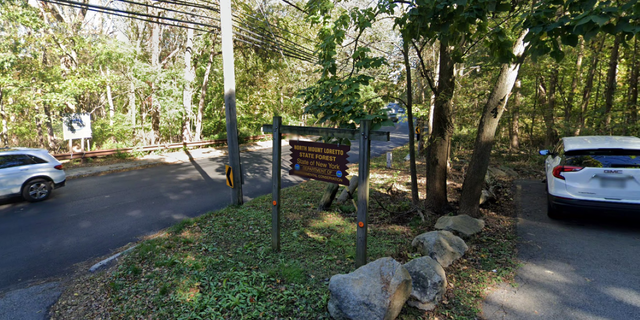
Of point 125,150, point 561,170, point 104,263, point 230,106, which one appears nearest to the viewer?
point 104,263

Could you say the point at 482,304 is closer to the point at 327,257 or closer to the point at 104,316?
the point at 327,257

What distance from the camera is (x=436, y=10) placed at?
462 centimetres

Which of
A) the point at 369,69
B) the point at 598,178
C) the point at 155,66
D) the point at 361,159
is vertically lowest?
the point at 598,178

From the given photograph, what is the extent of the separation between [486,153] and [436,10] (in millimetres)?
3111

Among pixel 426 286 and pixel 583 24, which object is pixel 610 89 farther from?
pixel 426 286

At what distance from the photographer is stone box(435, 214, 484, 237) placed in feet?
18.5

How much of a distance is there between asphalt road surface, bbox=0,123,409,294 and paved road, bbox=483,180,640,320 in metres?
6.47

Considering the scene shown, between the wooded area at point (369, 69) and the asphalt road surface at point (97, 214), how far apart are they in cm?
421

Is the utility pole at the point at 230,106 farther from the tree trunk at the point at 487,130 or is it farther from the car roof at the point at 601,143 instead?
the car roof at the point at 601,143

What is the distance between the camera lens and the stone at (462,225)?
5644 mm

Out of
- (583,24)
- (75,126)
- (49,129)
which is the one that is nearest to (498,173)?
(583,24)

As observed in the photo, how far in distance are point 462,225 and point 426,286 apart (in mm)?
2449

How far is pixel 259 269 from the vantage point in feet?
15.3

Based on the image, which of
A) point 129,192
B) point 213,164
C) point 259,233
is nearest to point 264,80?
point 213,164
